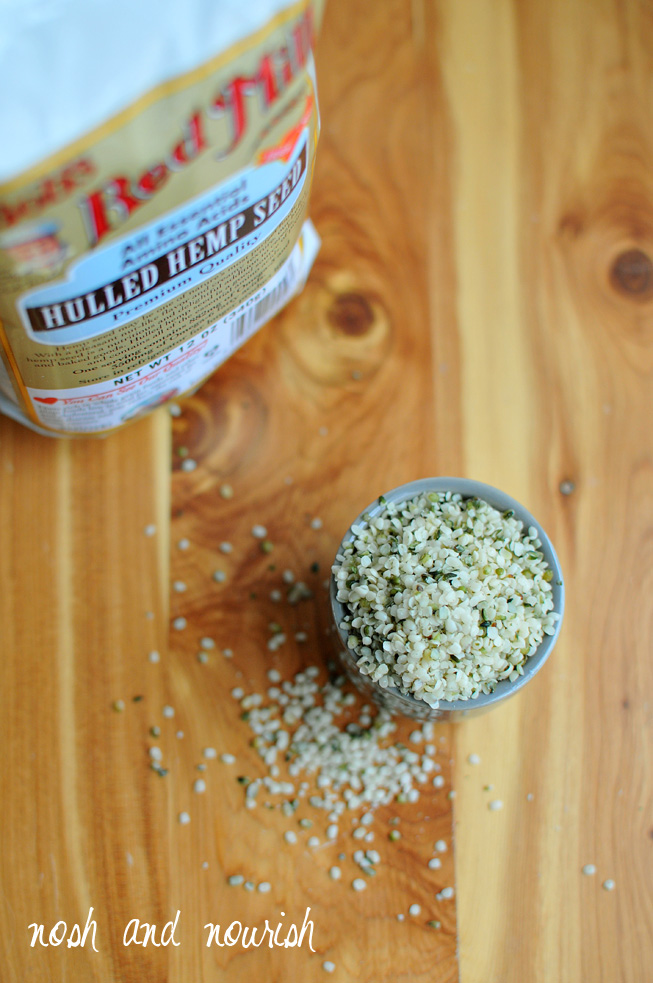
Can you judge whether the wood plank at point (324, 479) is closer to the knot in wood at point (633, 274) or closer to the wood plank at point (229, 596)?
the wood plank at point (229, 596)

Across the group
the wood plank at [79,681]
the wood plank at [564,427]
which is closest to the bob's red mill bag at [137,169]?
the wood plank at [79,681]

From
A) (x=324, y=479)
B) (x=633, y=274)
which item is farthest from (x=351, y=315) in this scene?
(x=633, y=274)

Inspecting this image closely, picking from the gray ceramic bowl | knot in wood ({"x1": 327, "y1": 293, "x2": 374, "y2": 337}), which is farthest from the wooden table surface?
the gray ceramic bowl

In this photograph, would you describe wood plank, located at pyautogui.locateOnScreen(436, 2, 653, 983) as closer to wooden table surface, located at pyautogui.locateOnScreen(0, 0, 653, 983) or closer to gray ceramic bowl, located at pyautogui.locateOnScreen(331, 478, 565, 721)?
wooden table surface, located at pyautogui.locateOnScreen(0, 0, 653, 983)

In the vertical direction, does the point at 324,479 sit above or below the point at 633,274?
below

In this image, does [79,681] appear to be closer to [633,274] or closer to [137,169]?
[137,169]

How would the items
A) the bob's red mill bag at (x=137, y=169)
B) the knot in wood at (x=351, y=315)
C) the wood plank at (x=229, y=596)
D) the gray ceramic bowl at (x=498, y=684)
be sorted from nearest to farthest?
1. the bob's red mill bag at (x=137, y=169)
2. the gray ceramic bowl at (x=498, y=684)
3. the wood plank at (x=229, y=596)
4. the knot in wood at (x=351, y=315)

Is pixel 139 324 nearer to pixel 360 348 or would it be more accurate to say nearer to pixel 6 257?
pixel 6 257

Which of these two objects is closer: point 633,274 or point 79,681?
point 79,681

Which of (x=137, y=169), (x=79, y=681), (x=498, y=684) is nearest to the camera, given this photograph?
(x=137, y=169)
